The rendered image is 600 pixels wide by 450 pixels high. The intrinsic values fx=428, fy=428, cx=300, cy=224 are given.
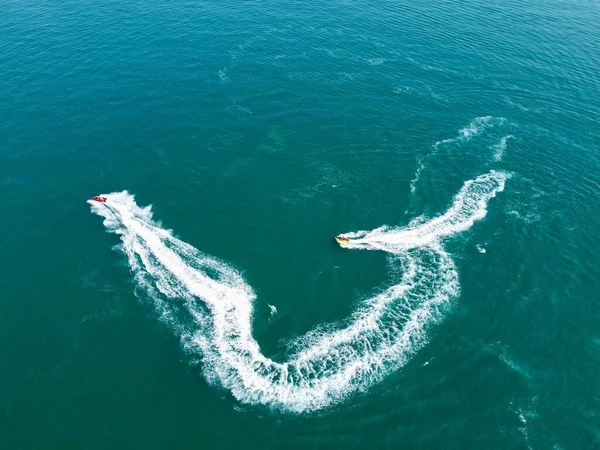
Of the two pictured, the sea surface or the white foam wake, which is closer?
the sea surface

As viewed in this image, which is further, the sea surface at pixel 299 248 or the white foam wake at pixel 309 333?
the white foam wake at pixel 309 333

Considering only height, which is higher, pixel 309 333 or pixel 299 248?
pixel 299 248

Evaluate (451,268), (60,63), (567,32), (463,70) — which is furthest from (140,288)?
(567,32)

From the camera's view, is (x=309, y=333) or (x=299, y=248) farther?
(x=299, y=248)
